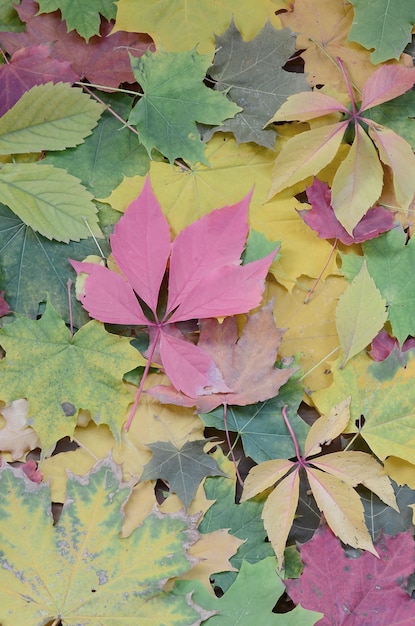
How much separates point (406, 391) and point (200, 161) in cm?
44

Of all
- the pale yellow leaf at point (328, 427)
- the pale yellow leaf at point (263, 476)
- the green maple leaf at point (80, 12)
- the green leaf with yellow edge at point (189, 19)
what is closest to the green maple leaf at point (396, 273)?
the pale yellow leaf at point (328, 427)

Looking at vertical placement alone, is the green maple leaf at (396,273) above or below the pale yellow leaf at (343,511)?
above

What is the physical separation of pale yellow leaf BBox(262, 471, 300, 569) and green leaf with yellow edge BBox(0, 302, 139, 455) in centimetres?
24

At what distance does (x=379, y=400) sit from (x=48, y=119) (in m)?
0.63

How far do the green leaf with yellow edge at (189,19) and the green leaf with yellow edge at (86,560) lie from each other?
652 mm

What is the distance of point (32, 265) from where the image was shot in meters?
0.95

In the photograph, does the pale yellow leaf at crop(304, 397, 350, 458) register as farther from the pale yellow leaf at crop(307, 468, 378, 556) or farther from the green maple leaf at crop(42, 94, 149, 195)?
the green maple leaf at crop(42, 94, 149, 195)

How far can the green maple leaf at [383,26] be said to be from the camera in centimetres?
96

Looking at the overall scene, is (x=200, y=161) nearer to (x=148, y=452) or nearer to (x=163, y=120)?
(x=163, y=120)

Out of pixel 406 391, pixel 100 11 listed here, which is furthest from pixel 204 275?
pixel 100 11

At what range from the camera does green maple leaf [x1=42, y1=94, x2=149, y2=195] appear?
3.19ft

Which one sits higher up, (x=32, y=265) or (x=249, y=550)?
(x=32, y=265)

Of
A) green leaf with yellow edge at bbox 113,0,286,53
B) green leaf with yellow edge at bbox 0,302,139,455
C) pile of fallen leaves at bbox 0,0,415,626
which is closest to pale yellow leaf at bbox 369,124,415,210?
pile of fallen leaves at bbox 0,0,415,626

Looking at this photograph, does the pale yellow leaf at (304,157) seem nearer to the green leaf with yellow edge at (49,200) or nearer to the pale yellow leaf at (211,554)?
the green leaf with yellow edge at (49,200)
